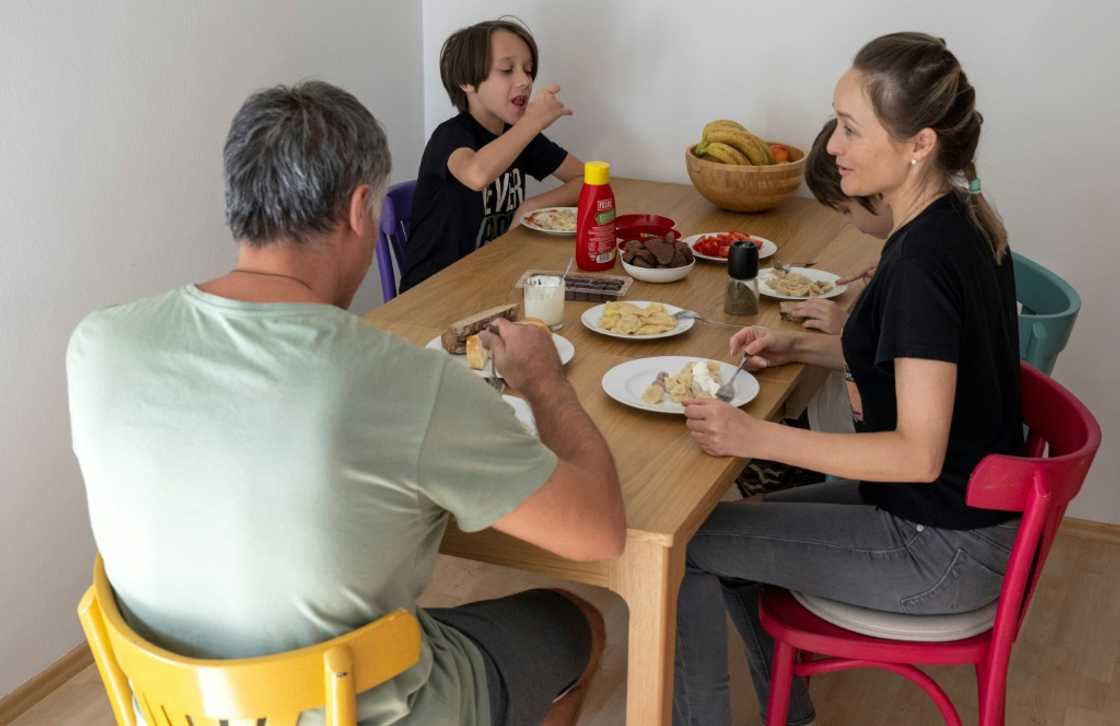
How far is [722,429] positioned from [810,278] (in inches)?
29.2

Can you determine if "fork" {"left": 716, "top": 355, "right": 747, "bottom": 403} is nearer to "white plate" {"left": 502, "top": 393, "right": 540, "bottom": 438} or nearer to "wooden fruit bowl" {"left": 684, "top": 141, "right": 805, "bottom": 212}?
"white plate" {"left": 502, "top": 393, "right": 540, "bottom": 438}

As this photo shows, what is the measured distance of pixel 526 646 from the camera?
1.46 m

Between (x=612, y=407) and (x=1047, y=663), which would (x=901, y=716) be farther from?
(x=612, y=407)

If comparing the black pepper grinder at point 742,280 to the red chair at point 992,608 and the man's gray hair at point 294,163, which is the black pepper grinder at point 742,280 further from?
the man's gray hair at point 294,163

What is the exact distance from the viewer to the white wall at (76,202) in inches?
78.7

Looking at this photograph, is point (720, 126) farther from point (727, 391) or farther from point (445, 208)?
point (727, 391)

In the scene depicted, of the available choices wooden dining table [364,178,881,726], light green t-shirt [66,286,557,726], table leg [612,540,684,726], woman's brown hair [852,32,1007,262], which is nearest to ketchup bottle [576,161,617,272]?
wooden dining table [364,178,881,726]

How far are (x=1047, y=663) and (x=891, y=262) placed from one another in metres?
1.18

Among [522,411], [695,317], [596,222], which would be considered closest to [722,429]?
[522,411]

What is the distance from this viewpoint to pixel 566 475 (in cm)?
118

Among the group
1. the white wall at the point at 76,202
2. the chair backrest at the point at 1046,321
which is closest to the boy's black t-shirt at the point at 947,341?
the chair backrest at the point at 1046,321

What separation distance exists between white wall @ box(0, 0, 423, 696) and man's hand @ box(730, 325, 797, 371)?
116 cm

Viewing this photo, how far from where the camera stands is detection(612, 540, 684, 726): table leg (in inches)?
53.1

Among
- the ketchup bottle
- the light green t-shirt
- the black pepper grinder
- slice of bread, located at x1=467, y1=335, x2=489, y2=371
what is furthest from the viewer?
the ketchup bottle
